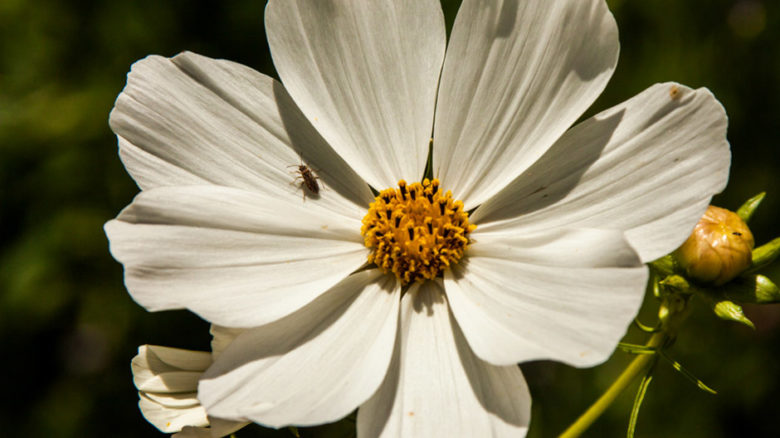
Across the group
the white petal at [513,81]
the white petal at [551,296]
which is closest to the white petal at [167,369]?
the white petal at [551,296]

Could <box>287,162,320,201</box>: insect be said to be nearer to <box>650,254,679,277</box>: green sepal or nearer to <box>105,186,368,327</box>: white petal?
<box>105,186,368,327</box>: white petal

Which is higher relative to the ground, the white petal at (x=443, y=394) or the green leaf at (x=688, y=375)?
the white petal at (x=443, y=394)

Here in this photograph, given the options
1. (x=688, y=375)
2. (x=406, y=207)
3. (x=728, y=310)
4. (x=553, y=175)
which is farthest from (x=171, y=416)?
(x=728, y=310)

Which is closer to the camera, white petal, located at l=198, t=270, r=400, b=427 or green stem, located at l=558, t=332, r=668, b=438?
white petal, located at l=198, t=270, r=400, b=427

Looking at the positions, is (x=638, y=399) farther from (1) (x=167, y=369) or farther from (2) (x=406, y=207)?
(1) (x=167, y=369)

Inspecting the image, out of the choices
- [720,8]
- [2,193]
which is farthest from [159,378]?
[720,8]

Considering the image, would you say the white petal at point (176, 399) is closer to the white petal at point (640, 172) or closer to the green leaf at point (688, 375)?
the white petal at point (640, 172)

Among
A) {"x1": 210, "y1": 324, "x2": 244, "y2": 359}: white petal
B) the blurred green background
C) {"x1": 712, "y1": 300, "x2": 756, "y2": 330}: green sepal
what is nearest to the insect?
{"x1": 210, "y1": 324, "x2": 244, "y2": 359}: white petal

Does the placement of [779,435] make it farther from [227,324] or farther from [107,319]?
[107,319]
